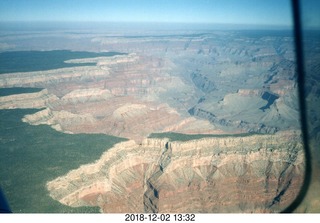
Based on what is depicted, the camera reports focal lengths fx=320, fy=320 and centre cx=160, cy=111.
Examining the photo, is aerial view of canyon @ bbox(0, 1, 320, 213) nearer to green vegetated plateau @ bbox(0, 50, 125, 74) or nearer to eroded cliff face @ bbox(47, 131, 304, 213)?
eroded cliff face @ bbox(47, 131, 304, 213)

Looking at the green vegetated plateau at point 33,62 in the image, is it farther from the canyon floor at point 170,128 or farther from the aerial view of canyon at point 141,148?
the canyon floor at point 170,128

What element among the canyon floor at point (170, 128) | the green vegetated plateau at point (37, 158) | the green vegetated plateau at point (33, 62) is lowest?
the canyon floor at point (170, 128)

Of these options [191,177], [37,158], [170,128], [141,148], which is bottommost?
[170,128]

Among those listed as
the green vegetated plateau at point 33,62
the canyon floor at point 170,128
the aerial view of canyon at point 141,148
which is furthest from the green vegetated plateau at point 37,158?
the green vegetated plateau at point 33,62

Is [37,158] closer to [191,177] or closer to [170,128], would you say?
[191,177]

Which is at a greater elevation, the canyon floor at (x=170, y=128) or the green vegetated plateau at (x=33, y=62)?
the green vegetated plateau at (x=33, y=62)

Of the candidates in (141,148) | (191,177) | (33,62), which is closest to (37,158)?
(141,148)
